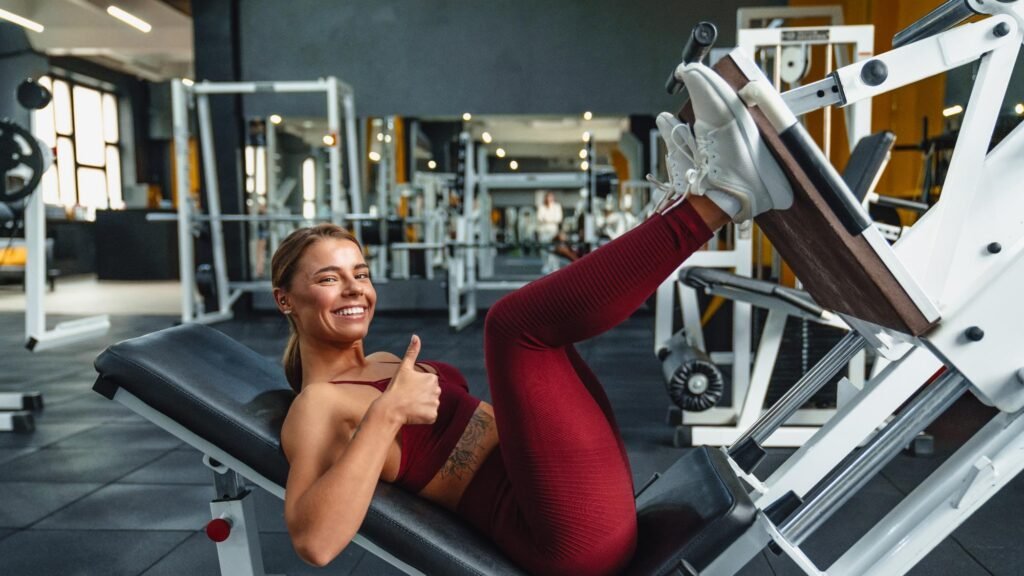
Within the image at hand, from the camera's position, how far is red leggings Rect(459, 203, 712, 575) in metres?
0.96

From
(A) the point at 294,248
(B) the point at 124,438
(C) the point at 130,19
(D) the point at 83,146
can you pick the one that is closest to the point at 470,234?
(B) the point at 124,438

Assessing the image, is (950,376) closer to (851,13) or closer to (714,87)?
(714,87)

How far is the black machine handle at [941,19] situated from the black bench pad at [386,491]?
2.46ft

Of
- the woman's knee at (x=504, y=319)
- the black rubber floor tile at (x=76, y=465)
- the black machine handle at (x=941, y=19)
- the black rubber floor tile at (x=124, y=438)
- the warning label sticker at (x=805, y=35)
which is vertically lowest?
the black rubber floor tile at (x=124, y=438)

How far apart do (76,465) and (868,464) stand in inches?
90.1

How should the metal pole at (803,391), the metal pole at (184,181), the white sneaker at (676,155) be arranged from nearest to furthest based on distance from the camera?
the white sneaker at (676,155) → the metal pole at (803,391) → the metal pole at (184,181)

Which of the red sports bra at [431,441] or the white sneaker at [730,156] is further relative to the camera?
the red sports bra at [431,441]

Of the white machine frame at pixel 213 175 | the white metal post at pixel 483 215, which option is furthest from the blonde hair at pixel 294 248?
the white metal post at pixel 483 215

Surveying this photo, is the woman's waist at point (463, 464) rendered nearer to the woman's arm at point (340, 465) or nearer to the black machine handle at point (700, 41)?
the woman's arm at point (340, 465)

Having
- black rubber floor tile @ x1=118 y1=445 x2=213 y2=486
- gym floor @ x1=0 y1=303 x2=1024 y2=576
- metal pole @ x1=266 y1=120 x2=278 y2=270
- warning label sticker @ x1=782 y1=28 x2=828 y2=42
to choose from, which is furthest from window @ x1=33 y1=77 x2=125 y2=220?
warning label sticker @ x1=782 y1=28 x2=828 y2=42

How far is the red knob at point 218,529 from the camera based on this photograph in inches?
48.0

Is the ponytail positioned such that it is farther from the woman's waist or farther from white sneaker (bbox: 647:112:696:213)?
white sneaker (bbox: 647:112:696:213)

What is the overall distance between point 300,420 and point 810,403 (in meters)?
2.26

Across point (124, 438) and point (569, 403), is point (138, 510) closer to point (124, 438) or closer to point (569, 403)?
point (124, 438)
